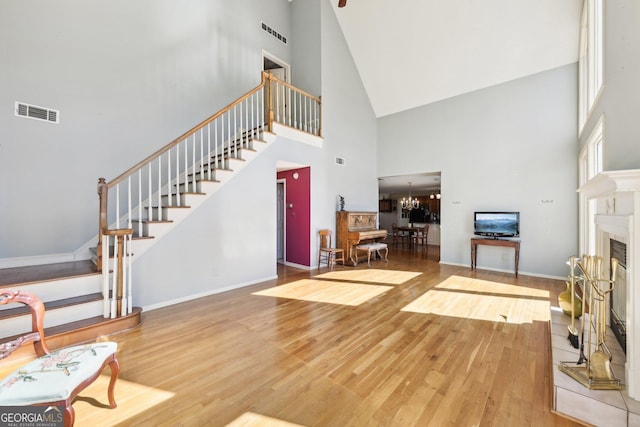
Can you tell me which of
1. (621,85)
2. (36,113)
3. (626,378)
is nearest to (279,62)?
(36,113)

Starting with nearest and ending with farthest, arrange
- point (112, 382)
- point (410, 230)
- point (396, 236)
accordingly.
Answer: point (112, 382)
point (410, 230)
point (396, 236)

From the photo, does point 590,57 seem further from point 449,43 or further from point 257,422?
point 257,422

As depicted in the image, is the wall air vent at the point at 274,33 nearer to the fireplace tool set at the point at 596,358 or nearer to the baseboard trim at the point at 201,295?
the baseboard trim at the point at 201,295

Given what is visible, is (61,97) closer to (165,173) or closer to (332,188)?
(165,173)

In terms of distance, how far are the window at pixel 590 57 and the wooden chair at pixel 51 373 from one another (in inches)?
206

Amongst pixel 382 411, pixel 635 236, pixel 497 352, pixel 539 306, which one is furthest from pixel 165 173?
pixel 539 306

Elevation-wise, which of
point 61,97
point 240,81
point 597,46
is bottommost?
point 61,97

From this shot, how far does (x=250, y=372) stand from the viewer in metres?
2.06

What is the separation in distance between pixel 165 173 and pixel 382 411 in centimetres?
464

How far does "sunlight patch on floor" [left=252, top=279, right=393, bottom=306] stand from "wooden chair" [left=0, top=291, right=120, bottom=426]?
8.25 ft

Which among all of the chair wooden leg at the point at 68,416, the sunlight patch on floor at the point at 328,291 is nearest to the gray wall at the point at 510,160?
the sunlight patch on floor at the point at 328,291

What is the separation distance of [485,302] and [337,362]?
2.71m

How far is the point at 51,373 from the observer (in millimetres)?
1352

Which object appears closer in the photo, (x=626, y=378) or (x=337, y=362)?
(x=626, y=378)
